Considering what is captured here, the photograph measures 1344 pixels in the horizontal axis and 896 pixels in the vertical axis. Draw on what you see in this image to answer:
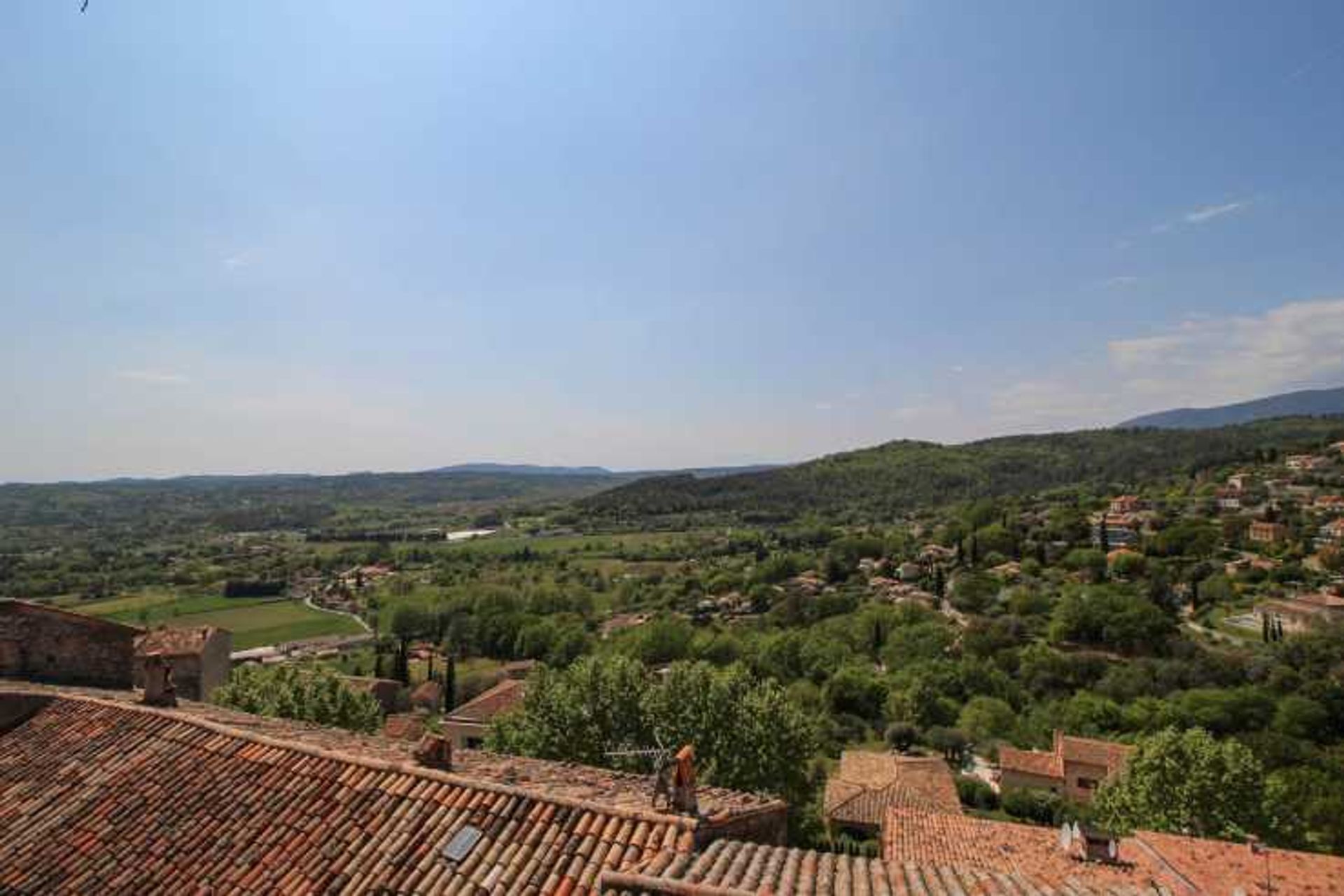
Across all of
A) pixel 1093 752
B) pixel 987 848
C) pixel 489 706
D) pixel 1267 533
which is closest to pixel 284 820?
pixel 987 848

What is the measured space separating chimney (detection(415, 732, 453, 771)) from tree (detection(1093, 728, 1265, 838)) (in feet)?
70.7

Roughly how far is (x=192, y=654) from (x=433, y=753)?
19769 mm

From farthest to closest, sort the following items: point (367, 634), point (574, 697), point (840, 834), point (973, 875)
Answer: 1. point (367, 634)
2. point (840, 834)
3. point (574, 697)
4. point (973, 875)

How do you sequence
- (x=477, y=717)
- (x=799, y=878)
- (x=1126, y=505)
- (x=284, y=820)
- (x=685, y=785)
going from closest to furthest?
(x=799, y=878) < (x=685, y=785) < (x=284, y=820) < (x=477, y=717) < (x=1126, y=505)

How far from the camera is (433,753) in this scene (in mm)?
8492

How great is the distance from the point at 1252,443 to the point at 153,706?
193 m

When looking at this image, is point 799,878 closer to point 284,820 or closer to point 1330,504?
point 284,820

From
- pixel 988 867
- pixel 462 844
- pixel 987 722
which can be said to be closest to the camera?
pixel 462 844

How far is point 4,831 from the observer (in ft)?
25.7

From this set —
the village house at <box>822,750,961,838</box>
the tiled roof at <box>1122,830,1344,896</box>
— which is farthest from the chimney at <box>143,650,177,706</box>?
the village house at <box>822,750,961,838</box>

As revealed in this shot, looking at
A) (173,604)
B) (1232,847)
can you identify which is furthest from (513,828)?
(173,604)

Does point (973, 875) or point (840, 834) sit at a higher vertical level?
point (973, 875)

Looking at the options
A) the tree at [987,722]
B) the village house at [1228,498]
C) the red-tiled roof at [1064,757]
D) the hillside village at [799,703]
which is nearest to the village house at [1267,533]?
the hillside village at [799,703]

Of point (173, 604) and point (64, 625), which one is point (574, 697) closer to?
point (64, 625)
